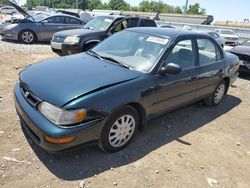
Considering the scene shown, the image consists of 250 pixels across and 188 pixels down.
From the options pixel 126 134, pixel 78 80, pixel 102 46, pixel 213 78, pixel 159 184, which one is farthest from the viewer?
pixel 213 78

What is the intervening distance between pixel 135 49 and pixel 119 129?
144 centimetres

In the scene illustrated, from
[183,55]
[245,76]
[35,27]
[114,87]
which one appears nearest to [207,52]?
[183,55]

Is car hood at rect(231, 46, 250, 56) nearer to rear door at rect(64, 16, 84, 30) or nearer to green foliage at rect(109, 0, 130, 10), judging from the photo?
rear door at rect(64, 16, 84, 30)

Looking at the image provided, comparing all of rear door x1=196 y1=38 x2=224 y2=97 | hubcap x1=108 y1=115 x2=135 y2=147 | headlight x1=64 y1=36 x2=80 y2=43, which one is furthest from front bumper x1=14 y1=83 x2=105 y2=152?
headlight x1=64 y1=36 x2=80 y2=43

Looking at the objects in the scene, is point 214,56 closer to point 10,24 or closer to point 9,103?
point 9,103

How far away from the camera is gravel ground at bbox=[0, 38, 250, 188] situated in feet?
10.5

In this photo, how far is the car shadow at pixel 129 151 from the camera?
10.9ft

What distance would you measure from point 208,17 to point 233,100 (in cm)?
2918

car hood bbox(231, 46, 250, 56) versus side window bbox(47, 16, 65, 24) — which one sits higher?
side window bbox(47, 16, 65, 24)

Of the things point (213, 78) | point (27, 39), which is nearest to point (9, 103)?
point (213, 78)

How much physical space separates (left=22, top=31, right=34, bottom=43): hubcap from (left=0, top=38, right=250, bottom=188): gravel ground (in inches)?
288

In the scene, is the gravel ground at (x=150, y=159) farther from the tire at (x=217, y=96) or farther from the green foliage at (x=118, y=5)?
the green foliage at (x=118, y=5)

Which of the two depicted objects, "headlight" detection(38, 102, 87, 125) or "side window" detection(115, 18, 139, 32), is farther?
"side window" detection(115, 18, 139, 32)

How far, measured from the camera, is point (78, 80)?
11.4 ft
